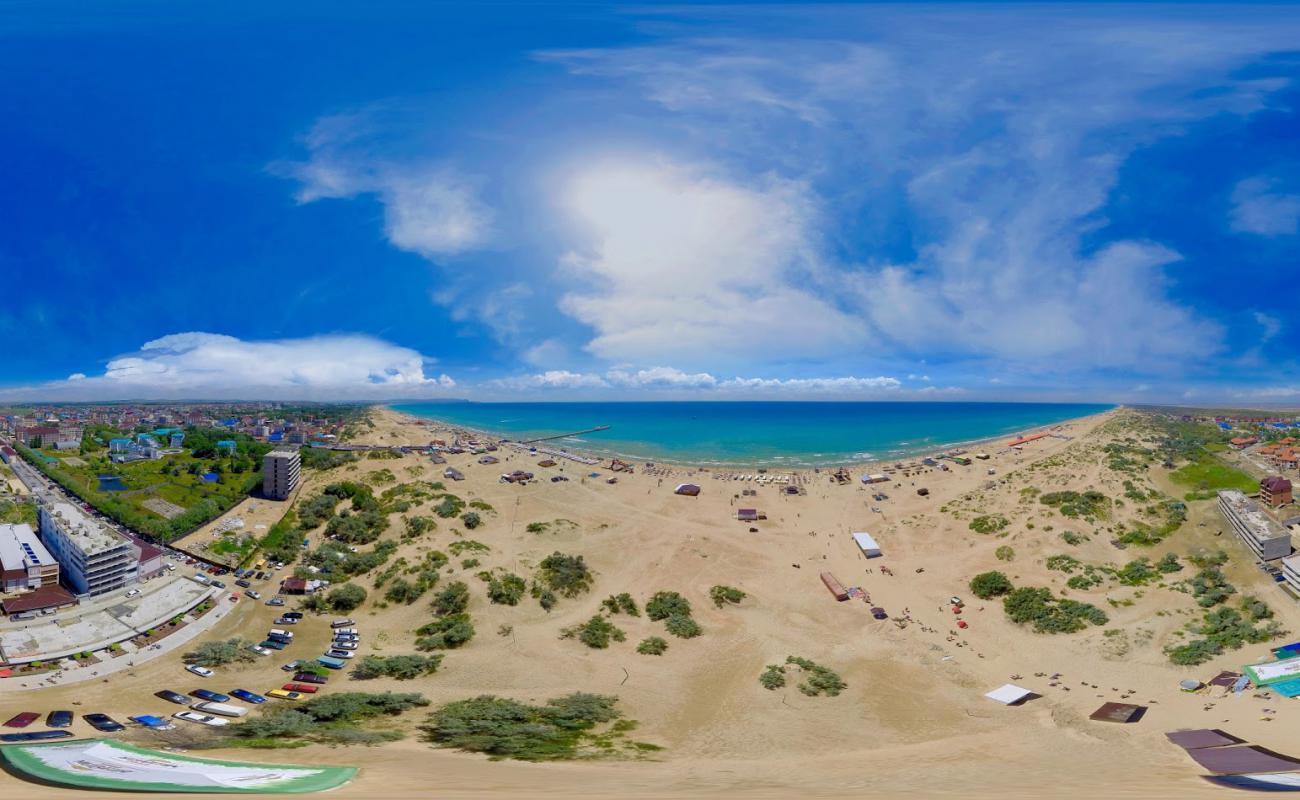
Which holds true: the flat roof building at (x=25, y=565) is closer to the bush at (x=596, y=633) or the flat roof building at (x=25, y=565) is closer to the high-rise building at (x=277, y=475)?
the high-rise building at (x=277, y=475)

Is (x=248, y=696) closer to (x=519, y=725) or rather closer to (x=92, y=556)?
(x=519, y=725)

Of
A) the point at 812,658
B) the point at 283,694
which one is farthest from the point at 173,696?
the point at 812,658

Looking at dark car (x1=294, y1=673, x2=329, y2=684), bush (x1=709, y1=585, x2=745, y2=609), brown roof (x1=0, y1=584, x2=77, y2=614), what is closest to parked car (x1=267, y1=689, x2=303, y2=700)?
dark car (x1=294, y1=673, x2=329, y2=684)

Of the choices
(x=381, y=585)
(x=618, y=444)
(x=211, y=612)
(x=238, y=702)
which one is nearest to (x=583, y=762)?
(x=238, y=702)

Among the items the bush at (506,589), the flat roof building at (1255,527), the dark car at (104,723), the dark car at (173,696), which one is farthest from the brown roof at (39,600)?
the flat roof building at (1255,527)

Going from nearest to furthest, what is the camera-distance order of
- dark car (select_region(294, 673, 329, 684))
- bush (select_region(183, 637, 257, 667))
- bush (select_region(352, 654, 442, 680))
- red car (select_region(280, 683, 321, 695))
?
red car (select_region(280, 683, 321, 695)) → dark car (select_region(294, 673, 329, 684)) → bush (select_region(352, 654, 442, 680)) → bush (select_region(183, 637, 257, 667))

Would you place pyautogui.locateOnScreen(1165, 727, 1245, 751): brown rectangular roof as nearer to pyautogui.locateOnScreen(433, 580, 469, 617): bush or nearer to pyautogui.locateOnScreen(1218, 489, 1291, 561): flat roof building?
pyautogui.locateOnScreen(1218, 489, 1291, 561): flat roof building
